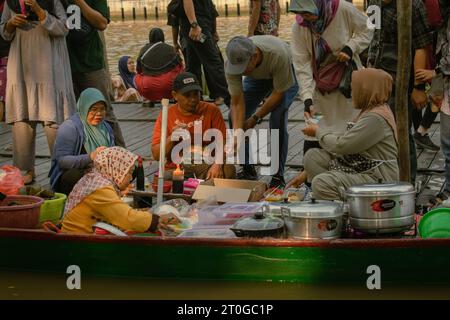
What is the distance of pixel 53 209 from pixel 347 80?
251cm

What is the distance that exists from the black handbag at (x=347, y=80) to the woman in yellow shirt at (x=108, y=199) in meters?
2.10

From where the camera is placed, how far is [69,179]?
835cm

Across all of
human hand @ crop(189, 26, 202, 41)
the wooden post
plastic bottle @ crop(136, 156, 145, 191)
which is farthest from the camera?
human hand @ crop(189, 26, 202, 41)

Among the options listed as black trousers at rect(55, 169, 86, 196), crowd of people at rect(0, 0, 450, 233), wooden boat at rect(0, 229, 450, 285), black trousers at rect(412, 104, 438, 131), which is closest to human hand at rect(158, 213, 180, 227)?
crowd of people at rect(0, 0, 450, 233)

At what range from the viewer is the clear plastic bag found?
7980 mm

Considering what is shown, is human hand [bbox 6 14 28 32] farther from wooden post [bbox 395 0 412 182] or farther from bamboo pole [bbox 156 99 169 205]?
wooden post [bbox 395 0 412 182]

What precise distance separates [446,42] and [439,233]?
1870mm

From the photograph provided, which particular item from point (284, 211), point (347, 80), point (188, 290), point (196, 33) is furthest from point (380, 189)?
point (196, 33)

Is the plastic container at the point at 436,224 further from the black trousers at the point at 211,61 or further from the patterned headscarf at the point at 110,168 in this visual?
the black trousers at the point at 211,61

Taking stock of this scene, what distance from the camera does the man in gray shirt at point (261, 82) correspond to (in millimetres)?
8547

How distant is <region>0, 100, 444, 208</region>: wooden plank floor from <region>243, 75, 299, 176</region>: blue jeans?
1.19ft

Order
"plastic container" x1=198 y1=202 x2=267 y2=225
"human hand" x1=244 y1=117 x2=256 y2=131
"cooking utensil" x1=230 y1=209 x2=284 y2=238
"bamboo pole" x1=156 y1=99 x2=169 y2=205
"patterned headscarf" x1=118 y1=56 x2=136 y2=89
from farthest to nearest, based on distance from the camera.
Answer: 1. "patterned headscarf" x1=118 y1=56 x2=136 y2=89
2. "human hand" x1=244 y1=117 x2=256 y2=131
3. "bamboo pole" x1=156 y1=99 x2=169 y2=205
4. "plastic container" x1=198 y1=202 x2=267 y2=225
5. "cooking utensil" x1=230 y1=209 x2=284 y2=238

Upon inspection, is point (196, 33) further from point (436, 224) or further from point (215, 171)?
point (436, 224)
